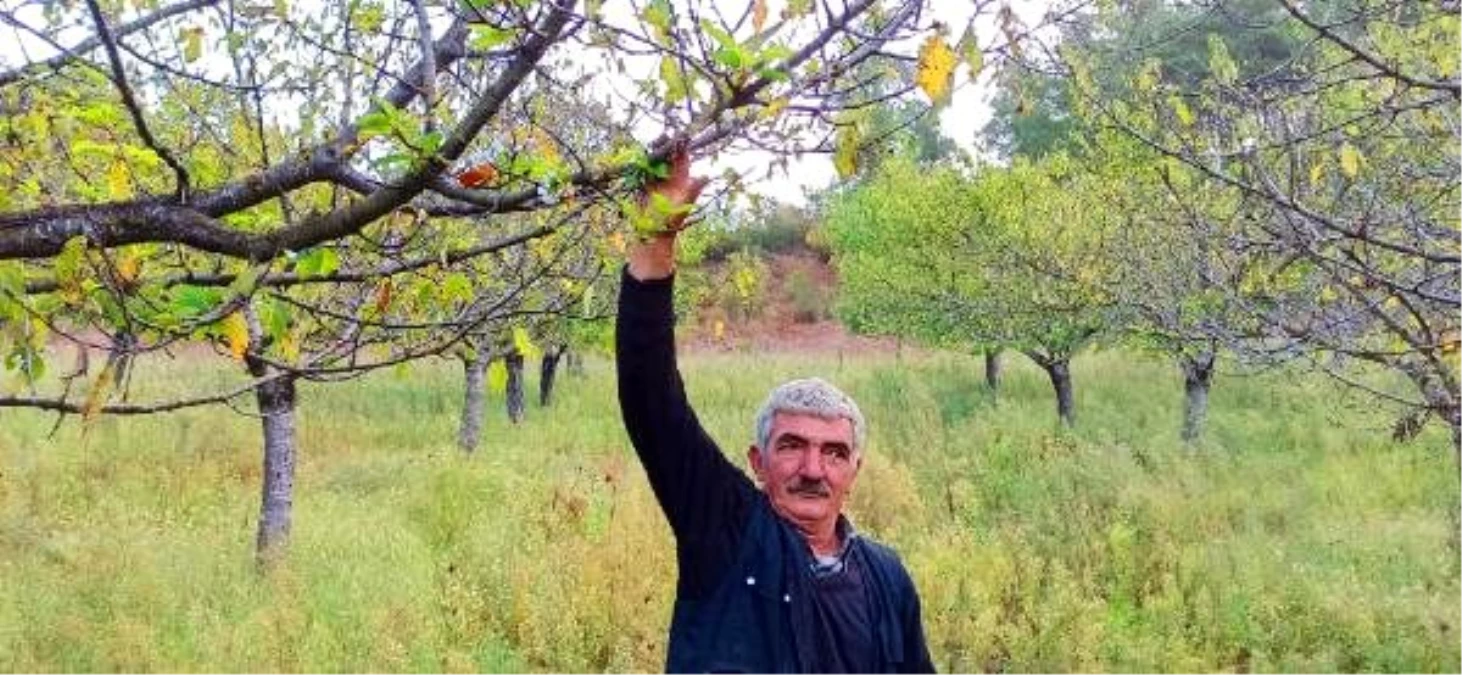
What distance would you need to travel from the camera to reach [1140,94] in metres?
4.26

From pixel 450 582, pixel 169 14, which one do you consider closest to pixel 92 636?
pixel 450 582

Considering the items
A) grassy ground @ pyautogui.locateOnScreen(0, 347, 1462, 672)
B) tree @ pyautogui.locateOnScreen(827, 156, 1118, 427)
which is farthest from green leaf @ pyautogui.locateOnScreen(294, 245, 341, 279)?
tree @ pyautogui.locateOnScreen(827, 156, 1118, 427)

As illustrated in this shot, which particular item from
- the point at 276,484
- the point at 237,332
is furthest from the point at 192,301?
the point at 276,484

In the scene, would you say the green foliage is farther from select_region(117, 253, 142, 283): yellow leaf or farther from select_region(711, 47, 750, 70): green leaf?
select_region(711, 47, 750, 70): green leaf

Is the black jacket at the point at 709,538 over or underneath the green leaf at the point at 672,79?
underneath

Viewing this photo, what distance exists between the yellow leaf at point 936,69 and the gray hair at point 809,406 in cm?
95

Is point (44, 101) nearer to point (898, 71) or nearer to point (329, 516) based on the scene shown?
point (898, 71)

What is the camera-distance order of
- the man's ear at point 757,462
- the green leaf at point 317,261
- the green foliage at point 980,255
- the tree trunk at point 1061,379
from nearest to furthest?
the green leaf at point 317,261 → the man's ear at point 757,462 → the green foliage at point 980,255 → the tree trunk at point 1061,379

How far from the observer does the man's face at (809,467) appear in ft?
8.22

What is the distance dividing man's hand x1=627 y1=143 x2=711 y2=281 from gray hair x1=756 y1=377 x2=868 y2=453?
1.46 feet

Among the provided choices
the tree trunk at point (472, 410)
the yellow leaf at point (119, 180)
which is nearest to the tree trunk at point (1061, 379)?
the tree trunk at point (472, 410)

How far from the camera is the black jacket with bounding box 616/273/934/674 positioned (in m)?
2.26

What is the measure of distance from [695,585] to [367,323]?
2.85 ft

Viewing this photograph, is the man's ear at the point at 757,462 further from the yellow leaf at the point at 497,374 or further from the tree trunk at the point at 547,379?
the tree trunk at the point at 547,379
